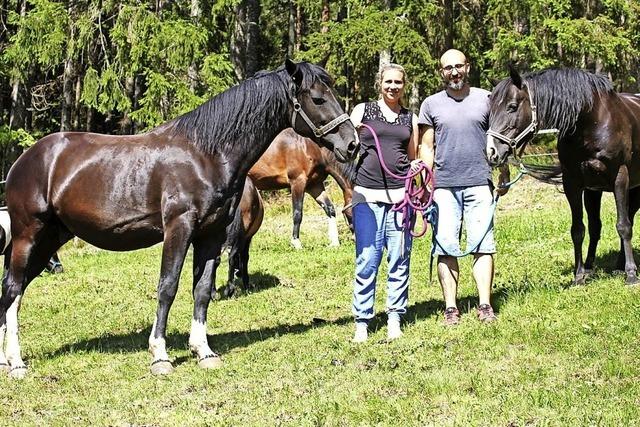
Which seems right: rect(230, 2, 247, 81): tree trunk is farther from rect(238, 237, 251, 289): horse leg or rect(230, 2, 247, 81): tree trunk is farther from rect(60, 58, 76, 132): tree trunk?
rect(238, 237, 251, 289): horse leg

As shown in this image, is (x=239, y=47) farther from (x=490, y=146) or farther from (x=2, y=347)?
(x=490, y=146)

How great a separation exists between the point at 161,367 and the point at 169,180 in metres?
1.50

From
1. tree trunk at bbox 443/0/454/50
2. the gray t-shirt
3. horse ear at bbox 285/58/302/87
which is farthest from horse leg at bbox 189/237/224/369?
tree trunk at bbox 443/0/454/50

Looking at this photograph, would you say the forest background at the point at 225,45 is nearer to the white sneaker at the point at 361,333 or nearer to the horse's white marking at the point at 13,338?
the horse's white marking at the point at 13,338

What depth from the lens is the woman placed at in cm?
648

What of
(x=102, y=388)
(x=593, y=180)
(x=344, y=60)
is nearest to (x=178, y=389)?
(x=102, y=388)

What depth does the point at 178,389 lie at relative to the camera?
5.77m

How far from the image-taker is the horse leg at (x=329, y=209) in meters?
13.8

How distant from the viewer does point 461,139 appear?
6.61 metres

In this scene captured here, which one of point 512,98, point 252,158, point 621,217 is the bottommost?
point 621,217

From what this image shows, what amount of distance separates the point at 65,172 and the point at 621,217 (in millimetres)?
5091

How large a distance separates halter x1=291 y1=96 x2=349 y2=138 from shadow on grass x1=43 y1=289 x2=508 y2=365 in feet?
6.29

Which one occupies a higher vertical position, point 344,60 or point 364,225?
point 344,60

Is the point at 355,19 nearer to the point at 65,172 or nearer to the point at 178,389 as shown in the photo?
the point at 65,172
